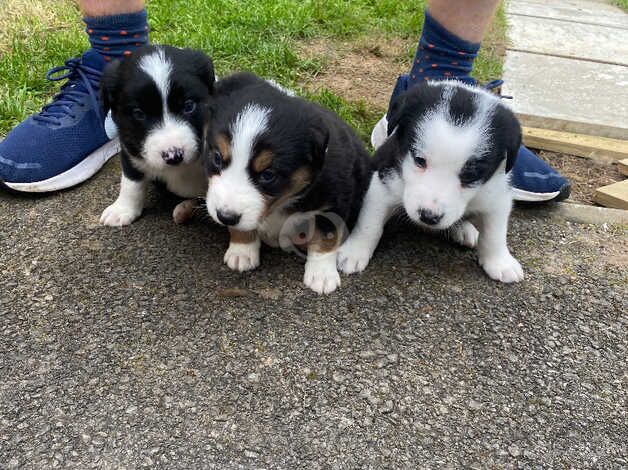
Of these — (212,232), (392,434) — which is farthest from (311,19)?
(392,434)

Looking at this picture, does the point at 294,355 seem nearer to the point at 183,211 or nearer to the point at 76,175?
the point at 183,211

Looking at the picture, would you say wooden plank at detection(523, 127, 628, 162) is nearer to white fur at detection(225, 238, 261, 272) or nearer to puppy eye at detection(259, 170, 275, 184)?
white fur at detection(225, 238, 261, 272)

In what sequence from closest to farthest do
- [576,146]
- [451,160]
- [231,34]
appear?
[451,160] → [576,146] → [231,34]

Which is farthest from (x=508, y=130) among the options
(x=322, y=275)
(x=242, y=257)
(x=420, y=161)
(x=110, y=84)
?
(x=110, y=84)

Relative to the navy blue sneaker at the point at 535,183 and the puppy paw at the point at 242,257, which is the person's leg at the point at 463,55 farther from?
the puppy paw at the point at 242,257

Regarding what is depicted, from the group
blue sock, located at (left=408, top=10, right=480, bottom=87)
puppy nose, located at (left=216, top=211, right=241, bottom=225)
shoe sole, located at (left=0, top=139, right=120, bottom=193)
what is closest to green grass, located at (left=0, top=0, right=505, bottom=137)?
blue sock, located at (left=408, top=10, right=480, bottom=87)

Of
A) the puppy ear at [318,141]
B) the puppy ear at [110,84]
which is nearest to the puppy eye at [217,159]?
the puppy ear at [318,141]

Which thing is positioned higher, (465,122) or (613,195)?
(465,122)
